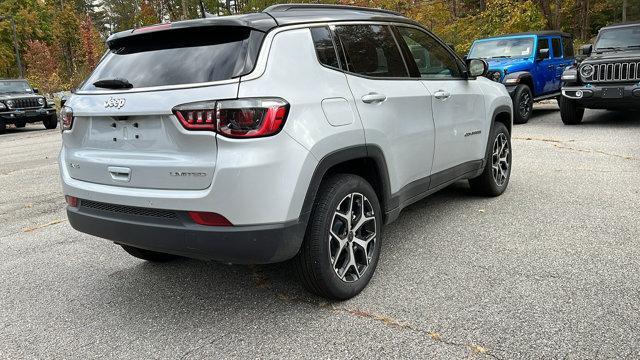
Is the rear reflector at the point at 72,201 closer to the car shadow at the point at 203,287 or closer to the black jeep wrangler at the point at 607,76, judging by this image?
the car shadow at the point at 203,287

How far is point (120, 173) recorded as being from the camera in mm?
2938

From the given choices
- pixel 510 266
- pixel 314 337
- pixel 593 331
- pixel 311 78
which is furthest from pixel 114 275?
pixel 593 331

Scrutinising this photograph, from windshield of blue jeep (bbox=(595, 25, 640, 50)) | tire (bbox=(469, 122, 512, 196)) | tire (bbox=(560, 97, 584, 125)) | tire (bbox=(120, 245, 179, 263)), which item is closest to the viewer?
tire (bbox=(120, 245, 179, 263))

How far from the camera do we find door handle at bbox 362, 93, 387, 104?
329 centimetres

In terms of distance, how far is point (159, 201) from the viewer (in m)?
2.76

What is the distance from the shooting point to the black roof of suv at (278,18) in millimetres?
2863

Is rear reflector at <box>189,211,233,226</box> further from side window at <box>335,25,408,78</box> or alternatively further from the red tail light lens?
side window at <box>335,25,408,78</box>

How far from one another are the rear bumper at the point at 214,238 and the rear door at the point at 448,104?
1800 millimetres

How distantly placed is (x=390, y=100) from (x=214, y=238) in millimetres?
1568

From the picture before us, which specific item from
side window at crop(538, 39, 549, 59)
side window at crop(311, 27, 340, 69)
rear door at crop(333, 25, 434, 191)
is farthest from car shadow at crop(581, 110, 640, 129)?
side window at crop(311, 27, 340, 69)

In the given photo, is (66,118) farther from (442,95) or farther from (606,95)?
(606,95)

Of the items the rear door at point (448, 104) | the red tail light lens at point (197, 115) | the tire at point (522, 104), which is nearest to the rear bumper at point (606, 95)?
the tire at point (522, 104)

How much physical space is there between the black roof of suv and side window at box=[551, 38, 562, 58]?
10039 millimetres

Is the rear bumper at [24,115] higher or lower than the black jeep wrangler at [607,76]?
lower
